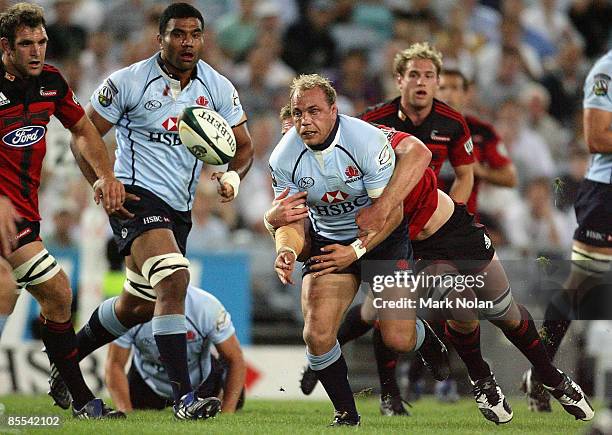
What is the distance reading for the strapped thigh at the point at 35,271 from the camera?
271 inches

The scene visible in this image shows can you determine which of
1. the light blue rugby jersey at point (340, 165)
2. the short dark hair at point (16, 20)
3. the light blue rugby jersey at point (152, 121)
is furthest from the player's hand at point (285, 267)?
the short dark hair at point (16, 20)

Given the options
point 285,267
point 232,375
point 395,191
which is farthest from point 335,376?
point 232,375

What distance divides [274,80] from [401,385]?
5735mm

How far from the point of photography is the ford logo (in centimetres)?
690

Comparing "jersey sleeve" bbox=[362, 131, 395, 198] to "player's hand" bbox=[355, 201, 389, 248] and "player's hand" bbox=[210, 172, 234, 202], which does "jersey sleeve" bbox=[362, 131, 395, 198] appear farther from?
"player's hand" bbox=[210, 172, 234, 202]

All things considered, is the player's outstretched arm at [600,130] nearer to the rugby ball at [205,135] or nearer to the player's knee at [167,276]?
the rugby ball at [205,135]

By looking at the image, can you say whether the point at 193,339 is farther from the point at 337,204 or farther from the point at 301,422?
the point at 337,204

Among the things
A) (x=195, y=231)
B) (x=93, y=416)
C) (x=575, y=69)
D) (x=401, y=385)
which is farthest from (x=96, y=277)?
(x=575, y=69)

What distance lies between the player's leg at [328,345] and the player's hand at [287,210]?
45cm

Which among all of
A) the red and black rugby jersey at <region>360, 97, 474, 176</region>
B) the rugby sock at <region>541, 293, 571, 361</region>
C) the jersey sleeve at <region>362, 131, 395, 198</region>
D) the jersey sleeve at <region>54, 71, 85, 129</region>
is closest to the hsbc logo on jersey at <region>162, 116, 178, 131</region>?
the jersey sleeve at <region>54, 71, 85, 129</region>

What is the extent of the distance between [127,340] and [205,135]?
7.69ft

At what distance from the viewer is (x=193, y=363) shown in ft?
27.9

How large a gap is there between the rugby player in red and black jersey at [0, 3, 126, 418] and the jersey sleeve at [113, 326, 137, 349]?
4.02ft

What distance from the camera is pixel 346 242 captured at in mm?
7141
